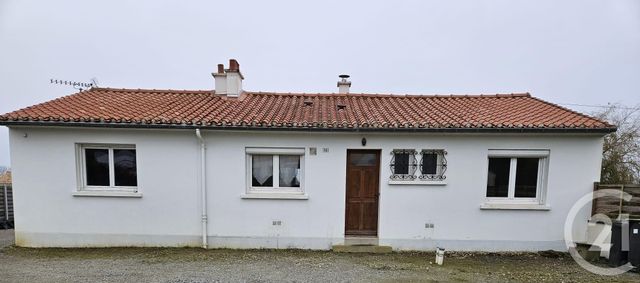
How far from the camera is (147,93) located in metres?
8.48

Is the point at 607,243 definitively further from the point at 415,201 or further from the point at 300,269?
the point at 300,269

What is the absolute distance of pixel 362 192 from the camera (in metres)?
6.68

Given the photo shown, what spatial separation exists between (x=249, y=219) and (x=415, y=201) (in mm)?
4038

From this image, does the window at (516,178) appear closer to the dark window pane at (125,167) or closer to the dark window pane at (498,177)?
the dark window pane at (498,177)

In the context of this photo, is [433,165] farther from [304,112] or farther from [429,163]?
[304,112]

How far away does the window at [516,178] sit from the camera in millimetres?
6531

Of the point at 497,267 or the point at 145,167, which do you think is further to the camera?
the point at 145,167

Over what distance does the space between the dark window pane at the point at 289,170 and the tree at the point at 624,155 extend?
1435cm

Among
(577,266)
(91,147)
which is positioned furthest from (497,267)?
(91,147)

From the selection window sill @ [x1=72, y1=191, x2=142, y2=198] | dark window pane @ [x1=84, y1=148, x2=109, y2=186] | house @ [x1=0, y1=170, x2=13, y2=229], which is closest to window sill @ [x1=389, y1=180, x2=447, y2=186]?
window sill @ [x1=72, y1=191, x2=142, y2=198]

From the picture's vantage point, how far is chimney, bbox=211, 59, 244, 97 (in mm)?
8258

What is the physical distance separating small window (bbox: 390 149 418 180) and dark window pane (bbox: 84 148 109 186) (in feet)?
22.7

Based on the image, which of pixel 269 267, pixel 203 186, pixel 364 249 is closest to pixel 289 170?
pixel 203 186

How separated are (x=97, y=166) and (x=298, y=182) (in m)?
4.91
